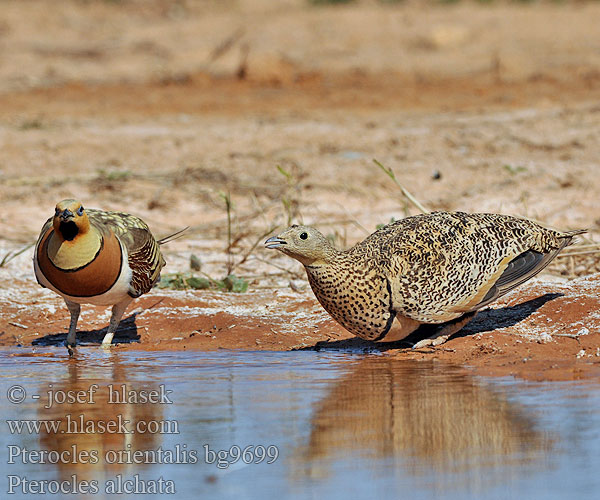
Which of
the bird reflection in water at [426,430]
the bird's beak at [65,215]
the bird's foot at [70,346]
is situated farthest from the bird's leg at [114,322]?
the bird reflection in water at [426,430]

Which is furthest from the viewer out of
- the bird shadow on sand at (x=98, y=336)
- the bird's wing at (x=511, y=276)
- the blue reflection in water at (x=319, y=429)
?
the bird shadow on sand at (x=98, y=336)

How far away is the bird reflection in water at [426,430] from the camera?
12.1 feet

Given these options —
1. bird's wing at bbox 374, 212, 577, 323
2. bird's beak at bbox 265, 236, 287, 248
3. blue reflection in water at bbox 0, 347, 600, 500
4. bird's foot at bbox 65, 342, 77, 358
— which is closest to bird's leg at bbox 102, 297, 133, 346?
bird's foot at bbox 65, 342, 77, 358

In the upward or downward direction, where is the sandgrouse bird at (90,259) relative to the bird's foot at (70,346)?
upward

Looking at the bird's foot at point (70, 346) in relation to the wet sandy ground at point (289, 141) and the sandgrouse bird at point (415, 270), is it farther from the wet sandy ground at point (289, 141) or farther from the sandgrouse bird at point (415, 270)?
the sandgrouse bird at point (415, 270)

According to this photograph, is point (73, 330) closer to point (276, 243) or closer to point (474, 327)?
point (276, 243)

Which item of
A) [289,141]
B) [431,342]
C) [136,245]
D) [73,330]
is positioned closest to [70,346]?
[73,330]

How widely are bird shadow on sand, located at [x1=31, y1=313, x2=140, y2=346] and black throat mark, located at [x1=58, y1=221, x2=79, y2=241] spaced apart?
108cm

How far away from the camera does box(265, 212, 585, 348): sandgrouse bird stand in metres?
5.71

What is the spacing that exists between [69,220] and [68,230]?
0.28 feet

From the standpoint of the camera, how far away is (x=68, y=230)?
19.2ft

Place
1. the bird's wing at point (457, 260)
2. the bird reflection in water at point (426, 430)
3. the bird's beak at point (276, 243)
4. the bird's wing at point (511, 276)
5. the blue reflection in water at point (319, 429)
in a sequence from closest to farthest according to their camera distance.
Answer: the blue reflection in water at point (319, 429), the bird reflection in water at point (426, 430), the bird's beak at point (276, 243), the bird's wing at point (457, 260), the bird's wing at point (511, 276)

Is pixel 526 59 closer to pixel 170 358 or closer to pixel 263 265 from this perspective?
pixel 263 265

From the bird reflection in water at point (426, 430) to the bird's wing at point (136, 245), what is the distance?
1.58 metres
